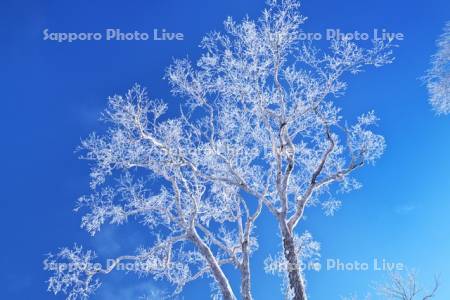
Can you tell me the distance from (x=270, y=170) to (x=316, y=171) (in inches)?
69.8

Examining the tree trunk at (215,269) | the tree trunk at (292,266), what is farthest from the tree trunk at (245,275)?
the tree trunk at (292,266)

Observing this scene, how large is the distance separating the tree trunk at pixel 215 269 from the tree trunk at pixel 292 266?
5.17ft

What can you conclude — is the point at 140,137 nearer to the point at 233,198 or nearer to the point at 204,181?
the point at 204,181

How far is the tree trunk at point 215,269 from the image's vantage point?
1362 centimetres

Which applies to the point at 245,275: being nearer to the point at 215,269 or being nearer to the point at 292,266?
the point at 215,269

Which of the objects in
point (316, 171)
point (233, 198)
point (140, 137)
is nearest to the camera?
point (316, 171)

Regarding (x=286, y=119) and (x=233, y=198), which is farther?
(x=233, y=198)

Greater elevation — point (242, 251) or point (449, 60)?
point (449, 60)

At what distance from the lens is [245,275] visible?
47.1 ft

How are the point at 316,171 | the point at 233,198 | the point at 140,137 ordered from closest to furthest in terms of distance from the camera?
the point at 316,171 < the point at 140,137 < the point at 233,198

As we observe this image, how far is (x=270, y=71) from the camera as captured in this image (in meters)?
14.6

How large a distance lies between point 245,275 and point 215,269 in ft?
2.90

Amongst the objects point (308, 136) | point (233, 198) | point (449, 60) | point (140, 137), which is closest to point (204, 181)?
point (233, 198)

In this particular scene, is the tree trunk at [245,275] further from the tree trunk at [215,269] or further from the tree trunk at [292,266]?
the tree trunk at [292,266]
